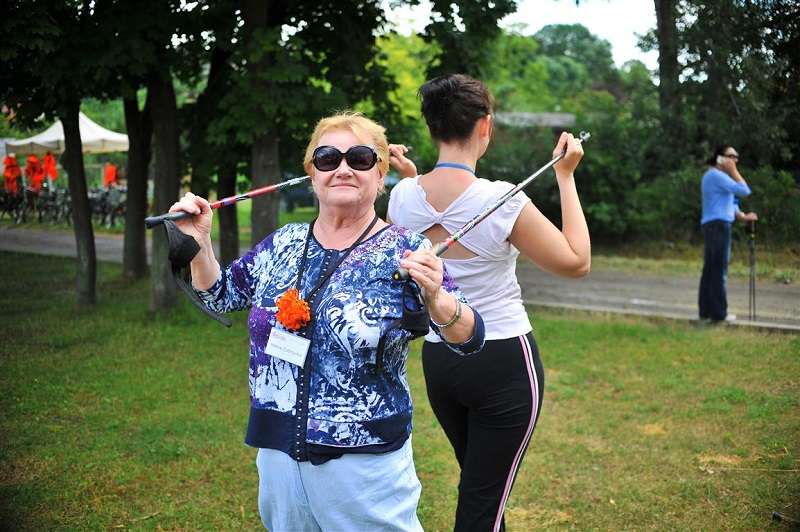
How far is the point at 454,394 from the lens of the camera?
2.86 meters

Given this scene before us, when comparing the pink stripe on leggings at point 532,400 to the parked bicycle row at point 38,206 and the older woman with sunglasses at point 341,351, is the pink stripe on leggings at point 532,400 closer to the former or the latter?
the older woman with sunglasses at point 341,351

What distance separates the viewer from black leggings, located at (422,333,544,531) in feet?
9.10

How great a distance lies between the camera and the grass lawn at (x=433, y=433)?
4258 mm

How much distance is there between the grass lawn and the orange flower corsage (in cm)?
227

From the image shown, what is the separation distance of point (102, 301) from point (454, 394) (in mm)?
8336

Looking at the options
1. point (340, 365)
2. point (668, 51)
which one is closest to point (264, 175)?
point (668, 51)

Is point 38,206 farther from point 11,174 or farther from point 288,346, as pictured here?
point 288,346

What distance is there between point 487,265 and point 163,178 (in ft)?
24.3

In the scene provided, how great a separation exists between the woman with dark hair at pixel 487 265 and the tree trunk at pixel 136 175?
375 inches

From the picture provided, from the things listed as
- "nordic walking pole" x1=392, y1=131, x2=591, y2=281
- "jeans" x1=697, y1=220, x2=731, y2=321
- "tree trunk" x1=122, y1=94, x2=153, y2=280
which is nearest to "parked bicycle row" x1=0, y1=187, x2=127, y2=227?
"tree trunk" x1=122, y1=94, x2=153, y2=280

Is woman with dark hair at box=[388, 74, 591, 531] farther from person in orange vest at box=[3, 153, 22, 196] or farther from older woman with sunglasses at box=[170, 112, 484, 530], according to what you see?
person in orange vest at box=[3, 153, 22, 196]

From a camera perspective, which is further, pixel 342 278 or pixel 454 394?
pixel 454 394

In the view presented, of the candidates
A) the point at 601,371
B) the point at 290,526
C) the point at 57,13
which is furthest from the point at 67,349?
the point at 290,526

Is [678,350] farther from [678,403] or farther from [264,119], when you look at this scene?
[264,119]
